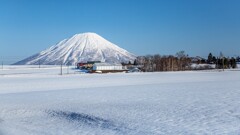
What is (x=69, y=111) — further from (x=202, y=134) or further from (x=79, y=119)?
(x=202, y=134)

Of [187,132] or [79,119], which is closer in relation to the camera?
[187,132]

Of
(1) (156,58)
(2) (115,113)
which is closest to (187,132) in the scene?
(2) (115,113)

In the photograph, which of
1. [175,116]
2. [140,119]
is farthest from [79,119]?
[175,116]

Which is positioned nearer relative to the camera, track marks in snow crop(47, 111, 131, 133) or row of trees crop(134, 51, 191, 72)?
track marks in snow crop(47, 111, 131, 133)

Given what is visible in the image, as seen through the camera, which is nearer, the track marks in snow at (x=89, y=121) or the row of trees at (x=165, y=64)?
the track marks in snow at (x=89, y=121)

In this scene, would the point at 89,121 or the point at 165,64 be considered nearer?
the point at 89,121

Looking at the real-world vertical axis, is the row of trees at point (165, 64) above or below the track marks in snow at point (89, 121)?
above

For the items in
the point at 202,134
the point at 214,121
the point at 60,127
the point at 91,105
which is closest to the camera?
the point at 202,134

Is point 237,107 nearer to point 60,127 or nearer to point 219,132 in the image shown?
point 219,132

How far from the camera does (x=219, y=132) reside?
1080 centimetres

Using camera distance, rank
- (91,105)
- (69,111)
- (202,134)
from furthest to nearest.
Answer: (91,105) → (69,111) → (202,134)

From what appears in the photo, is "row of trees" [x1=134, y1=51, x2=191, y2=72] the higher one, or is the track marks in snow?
"row of trees" [x1=134, y1=51, x2=191, y2=72]

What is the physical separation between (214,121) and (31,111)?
977cm

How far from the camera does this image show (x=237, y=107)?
51.4 ft
